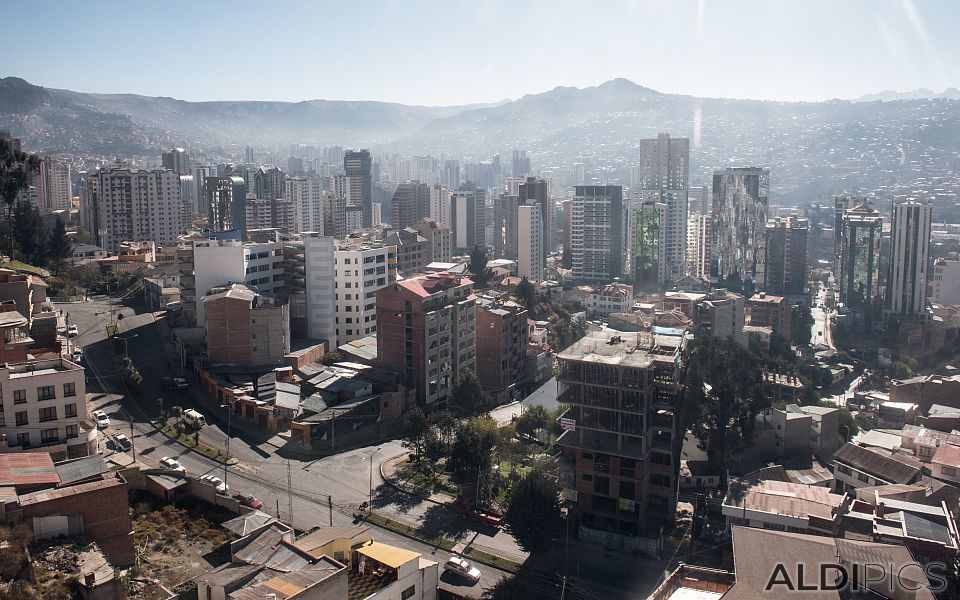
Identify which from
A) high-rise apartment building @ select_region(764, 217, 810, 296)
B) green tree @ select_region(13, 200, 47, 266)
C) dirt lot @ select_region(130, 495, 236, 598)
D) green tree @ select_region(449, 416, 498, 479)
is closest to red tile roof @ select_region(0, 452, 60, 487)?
dirt lot @ select_region(130, 495, 236, 598)

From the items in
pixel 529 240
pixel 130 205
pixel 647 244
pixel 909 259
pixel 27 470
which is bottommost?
pixel 27 470

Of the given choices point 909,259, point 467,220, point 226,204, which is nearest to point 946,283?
point 909,259

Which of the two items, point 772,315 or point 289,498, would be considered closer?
point 289,498

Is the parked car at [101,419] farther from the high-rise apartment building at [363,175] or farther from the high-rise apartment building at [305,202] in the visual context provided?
the high-rise apartment building at [363,175]

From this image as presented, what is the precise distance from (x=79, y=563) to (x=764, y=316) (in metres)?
22.1

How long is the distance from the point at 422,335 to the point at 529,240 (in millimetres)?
18918

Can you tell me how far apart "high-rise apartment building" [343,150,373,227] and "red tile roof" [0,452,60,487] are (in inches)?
1560

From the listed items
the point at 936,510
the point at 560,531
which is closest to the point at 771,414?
the point at 936,510

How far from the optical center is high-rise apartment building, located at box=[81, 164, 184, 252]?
2827 centimetres

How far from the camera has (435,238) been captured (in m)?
29.4

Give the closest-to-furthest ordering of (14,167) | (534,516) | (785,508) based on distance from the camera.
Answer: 1. (534,516)
2. (785,508)
3. (14,167)

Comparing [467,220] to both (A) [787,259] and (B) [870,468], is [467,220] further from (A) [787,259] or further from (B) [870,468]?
(B) [870,468]

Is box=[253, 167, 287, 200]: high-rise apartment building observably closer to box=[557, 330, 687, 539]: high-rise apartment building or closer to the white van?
the white van

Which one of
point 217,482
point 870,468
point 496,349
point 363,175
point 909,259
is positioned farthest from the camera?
point 363,175
